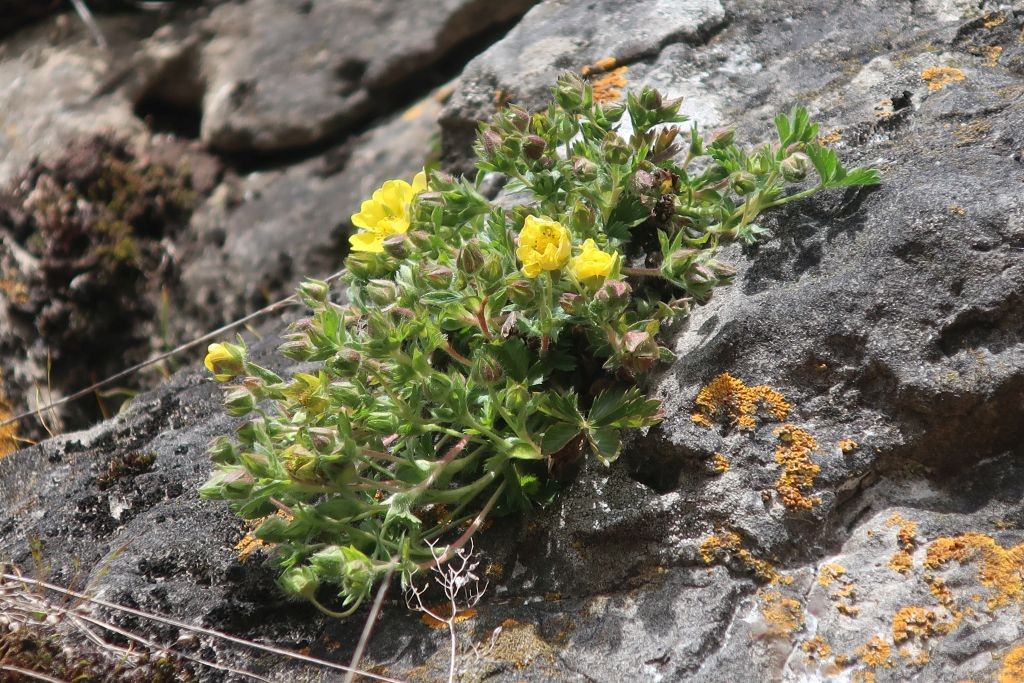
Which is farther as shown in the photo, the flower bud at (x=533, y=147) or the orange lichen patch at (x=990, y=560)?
the flower bud at (x=533, y=147)

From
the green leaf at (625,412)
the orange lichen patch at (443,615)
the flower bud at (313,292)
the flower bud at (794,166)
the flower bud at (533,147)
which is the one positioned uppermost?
the flower bud at (533,147)

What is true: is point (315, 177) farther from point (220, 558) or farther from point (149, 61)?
point (220, 558)

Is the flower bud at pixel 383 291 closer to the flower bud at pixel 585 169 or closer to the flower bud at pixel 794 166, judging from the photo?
the flower bud at pixel 585 169

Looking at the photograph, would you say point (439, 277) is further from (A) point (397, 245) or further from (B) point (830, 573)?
(B) point (830, 573)

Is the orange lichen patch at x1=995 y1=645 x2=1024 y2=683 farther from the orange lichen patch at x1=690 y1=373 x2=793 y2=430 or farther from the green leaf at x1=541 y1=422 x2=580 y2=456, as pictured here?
the green leaf at x1=541 y1=422 x2=580 y2=456

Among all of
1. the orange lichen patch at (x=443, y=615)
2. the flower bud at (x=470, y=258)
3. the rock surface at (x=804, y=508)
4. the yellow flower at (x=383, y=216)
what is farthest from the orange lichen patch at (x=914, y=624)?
the yellow flower at (x=383, y=216)

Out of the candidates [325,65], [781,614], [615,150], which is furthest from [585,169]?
[325,65]
